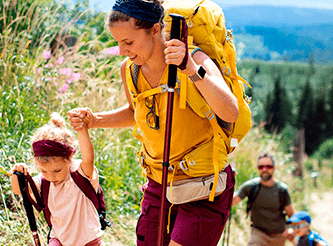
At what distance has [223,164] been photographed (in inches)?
95.6

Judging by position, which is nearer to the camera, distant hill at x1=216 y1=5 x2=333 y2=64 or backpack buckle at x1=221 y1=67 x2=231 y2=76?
backpack buckle at x1=221 y1=67 x2=231 y2=76

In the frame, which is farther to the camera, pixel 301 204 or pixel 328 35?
pixel 328 35

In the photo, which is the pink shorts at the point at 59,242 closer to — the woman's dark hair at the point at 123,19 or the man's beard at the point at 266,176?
the woman's dark hair at the point at 123,19

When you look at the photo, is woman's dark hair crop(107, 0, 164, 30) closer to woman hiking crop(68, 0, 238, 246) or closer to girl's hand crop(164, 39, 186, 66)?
woman hiking crop(68, 0, 238, 246)

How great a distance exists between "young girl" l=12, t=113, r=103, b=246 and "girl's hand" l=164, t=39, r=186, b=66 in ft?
3.30

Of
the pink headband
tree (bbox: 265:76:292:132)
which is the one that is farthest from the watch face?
tree (bbox: 265:76:292:132)

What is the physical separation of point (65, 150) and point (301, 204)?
7783 mm

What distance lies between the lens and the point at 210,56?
7.35 ft

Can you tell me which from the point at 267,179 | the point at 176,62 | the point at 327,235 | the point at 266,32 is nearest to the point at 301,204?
the point at 327,235

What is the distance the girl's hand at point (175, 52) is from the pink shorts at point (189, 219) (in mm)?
900

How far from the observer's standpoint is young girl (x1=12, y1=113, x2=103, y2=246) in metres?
2.68

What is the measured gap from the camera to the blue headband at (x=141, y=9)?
212 cm

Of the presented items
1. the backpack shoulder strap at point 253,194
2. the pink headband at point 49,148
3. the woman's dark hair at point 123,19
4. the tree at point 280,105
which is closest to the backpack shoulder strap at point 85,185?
the pink headband at point 49,148

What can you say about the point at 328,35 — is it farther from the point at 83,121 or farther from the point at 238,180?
the point at 83,121
